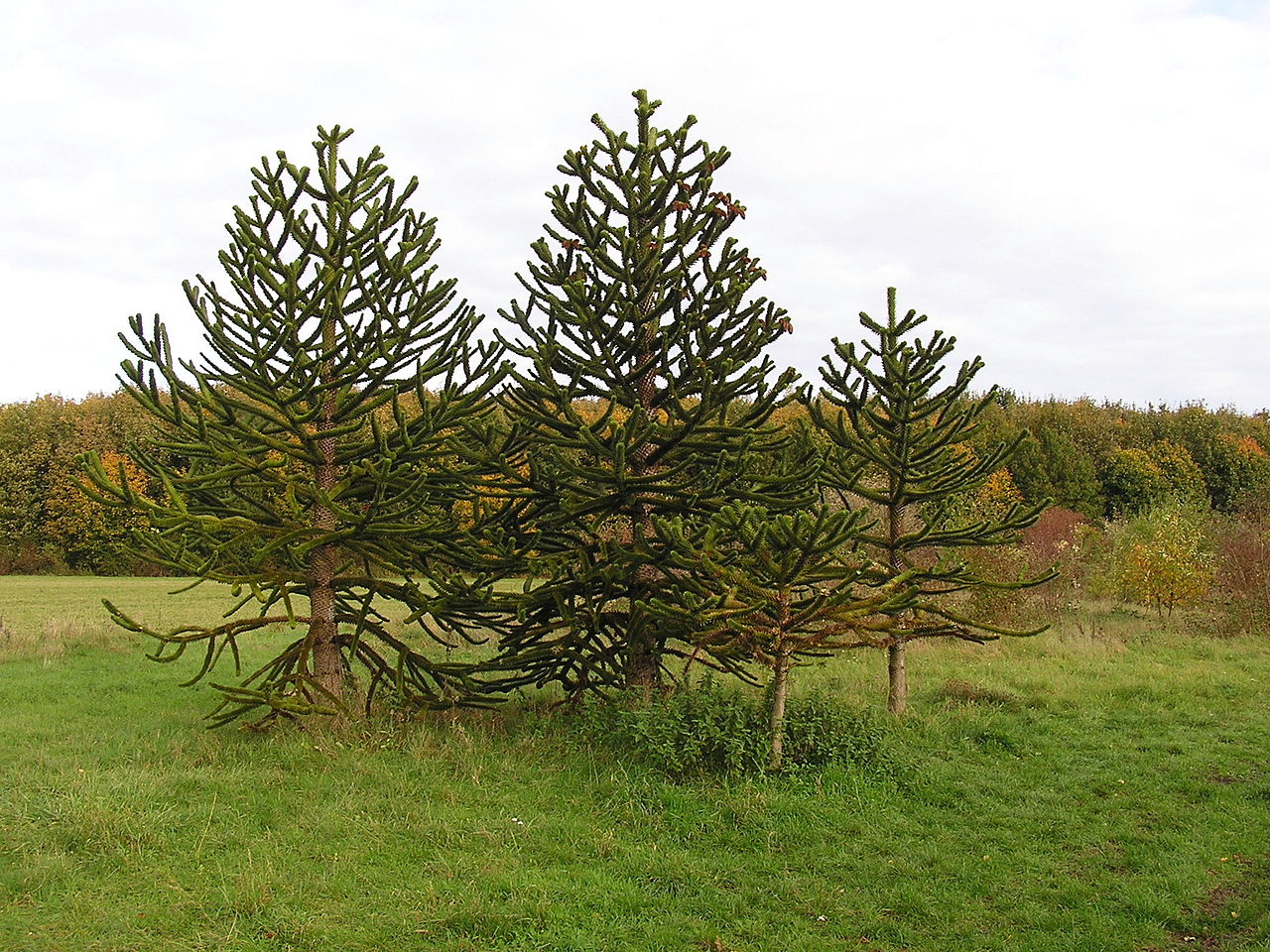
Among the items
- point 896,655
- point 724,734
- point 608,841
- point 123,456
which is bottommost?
point 608,841

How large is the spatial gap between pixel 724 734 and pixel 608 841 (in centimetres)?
191

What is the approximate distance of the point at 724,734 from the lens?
832 centimetres

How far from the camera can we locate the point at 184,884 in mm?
5867

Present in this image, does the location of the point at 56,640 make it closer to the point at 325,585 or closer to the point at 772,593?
the point at 325,585

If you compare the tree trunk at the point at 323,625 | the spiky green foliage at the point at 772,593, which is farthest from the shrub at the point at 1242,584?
the tree trunk at the point at 323,625

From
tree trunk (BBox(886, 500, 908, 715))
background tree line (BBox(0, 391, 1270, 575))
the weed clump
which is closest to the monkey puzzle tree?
tree trunk (BBox(886, 500, 908, 715))

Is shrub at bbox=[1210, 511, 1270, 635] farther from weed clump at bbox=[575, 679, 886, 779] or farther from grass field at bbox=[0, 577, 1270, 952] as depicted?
weed clump at bbox=[575, 679, 886, 779]

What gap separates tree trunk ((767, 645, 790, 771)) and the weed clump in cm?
6

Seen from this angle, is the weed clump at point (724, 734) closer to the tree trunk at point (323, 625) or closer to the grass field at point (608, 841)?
the grass field at point (608, 841)

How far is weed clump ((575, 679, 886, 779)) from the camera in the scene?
323 inches

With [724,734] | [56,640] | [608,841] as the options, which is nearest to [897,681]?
[724,734]

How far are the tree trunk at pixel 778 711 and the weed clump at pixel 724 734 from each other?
65mm

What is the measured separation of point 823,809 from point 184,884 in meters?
4.86

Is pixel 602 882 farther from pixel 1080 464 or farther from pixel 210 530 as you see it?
pixel 1080 464
